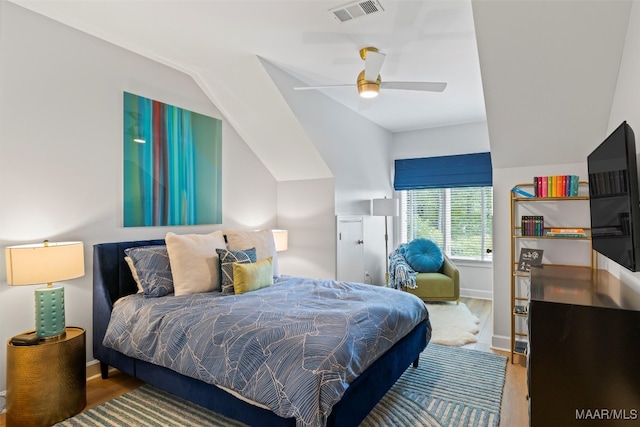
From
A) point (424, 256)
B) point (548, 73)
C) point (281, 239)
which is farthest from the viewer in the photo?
point (424, 256)

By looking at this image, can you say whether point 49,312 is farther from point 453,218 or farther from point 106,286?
point 453,218

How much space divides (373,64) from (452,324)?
9.54 feet

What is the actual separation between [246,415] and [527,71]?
2911 millimetres

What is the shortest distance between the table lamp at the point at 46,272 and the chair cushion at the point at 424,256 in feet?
12.9

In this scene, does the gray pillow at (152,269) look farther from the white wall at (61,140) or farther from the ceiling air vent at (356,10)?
the ceiling air vent at (356,10)

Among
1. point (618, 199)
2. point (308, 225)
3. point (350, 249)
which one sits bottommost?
point (350, 249)

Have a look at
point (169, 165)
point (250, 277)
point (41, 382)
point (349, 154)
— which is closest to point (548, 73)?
point (349, 154)

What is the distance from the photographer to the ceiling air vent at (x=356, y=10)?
90.0 inches

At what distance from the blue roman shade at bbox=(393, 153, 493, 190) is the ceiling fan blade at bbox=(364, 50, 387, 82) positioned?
3126mm

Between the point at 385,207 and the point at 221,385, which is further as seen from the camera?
the point at 385,207

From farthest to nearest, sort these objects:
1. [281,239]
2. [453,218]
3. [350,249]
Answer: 1. [453,218]
2. [350,249]
3. [281,239]

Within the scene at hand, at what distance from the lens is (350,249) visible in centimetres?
458

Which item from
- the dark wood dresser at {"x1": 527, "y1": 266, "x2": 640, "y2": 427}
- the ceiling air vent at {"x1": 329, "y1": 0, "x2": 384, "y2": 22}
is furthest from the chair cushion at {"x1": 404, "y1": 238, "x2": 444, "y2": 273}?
the ceiling air vent at {"x1": 329, "y1": 0, "x2": 384, "y2": 22}

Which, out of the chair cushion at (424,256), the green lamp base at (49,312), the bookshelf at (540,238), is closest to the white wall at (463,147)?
the chair cushion at (424,256)
